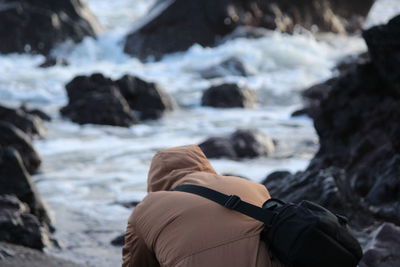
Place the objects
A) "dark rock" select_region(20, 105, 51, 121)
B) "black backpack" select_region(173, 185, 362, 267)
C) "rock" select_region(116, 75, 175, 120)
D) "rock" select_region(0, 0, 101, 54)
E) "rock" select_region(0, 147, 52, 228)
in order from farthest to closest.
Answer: "rock" select_region(0, 0, 101, 54) < "rock" select_region(116, 75, 175, 120) < "dark rock" select_region(20, 105, 51, 121) < "rock" select_region(0, 147, 52, 228) < "black backpack" select_region(173, 185, 362, 267)

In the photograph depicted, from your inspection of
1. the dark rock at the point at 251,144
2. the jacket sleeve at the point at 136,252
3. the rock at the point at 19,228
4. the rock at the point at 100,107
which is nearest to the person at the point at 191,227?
the jacket sleeve at the point at 136,252

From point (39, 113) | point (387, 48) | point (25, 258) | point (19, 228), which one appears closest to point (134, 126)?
point (39, 113)

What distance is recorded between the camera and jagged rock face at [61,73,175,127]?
492 inches

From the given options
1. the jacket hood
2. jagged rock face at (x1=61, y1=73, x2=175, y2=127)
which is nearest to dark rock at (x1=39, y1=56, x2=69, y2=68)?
jagged rock face at (x1=61, y1=73, x2=175, y2=127)

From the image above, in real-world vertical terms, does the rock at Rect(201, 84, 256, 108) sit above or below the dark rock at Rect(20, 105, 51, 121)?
below

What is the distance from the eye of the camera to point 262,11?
24625 mm

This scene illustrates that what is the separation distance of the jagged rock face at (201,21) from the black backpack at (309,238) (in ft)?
63.6

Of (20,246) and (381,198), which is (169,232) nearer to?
(20,246)

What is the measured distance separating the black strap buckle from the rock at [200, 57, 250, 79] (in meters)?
15.6

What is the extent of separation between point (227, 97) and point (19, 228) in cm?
938

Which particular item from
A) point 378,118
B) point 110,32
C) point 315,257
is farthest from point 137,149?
point 110,32

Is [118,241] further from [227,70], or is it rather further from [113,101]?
[227,70]

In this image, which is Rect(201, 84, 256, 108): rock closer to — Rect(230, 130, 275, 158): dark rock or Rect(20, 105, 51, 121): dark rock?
Rect(20, 105, 51, 121): dark rock

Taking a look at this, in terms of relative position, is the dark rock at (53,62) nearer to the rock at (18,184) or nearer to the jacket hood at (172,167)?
the rock at (18,184)
